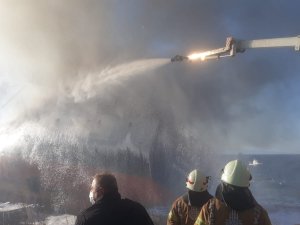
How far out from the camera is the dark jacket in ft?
12.9

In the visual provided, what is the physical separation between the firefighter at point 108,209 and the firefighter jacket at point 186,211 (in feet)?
5.62

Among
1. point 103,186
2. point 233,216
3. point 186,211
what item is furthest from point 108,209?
point 186,211

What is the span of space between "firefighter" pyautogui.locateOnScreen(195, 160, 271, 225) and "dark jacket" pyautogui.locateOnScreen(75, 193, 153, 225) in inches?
27.7

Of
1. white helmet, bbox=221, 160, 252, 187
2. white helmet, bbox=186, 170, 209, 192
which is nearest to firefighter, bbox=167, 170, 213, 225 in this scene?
white helmet, bbox=186, 170, 209, 192

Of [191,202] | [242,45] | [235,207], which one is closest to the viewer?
[235,207]

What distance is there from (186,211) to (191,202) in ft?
0.49

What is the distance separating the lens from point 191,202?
18.8 feet

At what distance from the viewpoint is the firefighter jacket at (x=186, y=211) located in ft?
18.6

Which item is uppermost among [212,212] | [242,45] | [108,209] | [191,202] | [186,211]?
[242,45]

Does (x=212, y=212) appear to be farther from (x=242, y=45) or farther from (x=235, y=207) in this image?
(x=242, y=45)

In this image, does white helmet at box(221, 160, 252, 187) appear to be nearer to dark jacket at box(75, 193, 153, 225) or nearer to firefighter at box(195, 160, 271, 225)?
firefighter at box(195, 160, 271, 225)

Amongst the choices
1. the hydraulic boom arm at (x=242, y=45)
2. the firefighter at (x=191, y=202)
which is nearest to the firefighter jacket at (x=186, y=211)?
the firefighter at (x=191, y=202)

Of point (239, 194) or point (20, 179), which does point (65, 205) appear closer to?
point (20, 179)

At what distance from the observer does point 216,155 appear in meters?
60.7
